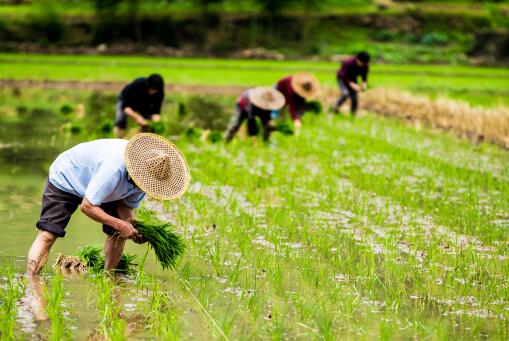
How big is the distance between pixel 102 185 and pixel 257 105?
766cm

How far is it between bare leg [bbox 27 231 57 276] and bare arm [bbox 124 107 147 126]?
17.9ft

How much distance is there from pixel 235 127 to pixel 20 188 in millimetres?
4875

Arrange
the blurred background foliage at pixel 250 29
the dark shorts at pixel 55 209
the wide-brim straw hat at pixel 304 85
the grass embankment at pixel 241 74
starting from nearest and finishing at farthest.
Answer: the dark shorts at pixel 55 209, the wide-brim straw hat at pixel 304 85, the grass embankment at pixel 241 74, the blurred background foliage at pixel 250 29

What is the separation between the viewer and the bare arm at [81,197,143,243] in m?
5.78

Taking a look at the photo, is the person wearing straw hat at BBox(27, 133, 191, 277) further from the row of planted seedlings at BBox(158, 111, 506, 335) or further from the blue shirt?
the row of planted seedlings at BBox(158, 111, 506, 335)

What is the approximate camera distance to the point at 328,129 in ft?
56.1

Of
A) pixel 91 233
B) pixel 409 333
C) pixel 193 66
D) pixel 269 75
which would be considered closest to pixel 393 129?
pixel 91 233

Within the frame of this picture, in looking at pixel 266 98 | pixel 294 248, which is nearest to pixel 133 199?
pixel 294 248

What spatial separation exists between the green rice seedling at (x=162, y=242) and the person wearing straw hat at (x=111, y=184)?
115 mm

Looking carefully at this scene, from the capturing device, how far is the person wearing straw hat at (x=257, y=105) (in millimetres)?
13320

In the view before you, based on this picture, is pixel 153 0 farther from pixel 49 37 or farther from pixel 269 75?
pixel 269 75

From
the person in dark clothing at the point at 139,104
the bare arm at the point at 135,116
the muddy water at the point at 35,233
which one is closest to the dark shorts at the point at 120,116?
the person in dark clothing at the point at 139,104

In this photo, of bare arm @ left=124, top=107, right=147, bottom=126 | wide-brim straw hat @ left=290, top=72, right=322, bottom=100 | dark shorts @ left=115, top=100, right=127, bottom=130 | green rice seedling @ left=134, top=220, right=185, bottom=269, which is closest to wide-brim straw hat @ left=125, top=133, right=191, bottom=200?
green rice seedling @ left=134, top=220, right=185, bottom=269

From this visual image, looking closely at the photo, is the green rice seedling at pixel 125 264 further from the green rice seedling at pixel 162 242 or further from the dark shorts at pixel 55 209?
the dark shorts at pixel 55 209
